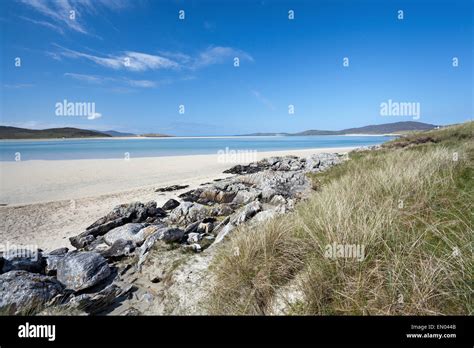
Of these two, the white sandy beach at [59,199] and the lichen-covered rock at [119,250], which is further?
the white sandy beach at [59,199]

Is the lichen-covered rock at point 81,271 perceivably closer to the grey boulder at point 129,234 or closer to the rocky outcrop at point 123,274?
the rocky outcrop at point 123,274

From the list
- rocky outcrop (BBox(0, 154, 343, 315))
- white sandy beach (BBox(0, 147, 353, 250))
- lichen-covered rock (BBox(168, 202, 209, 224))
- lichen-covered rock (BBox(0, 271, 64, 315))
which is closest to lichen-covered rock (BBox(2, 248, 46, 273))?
rocky outcrop (BBox(0, 154, 343, 315))

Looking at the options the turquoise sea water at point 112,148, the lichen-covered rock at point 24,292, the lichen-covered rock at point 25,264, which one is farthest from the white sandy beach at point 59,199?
the turquoise sea water at point 112,148

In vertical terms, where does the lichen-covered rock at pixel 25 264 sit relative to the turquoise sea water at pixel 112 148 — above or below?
below

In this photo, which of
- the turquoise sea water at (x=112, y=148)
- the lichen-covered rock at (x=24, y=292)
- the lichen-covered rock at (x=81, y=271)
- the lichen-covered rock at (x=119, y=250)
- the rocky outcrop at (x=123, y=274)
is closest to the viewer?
the lichen-covered rock at (x=24, y=292)

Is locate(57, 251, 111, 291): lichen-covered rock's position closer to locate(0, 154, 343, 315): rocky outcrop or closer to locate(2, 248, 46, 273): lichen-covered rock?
locate(0, 154, 343, 315): rocky outcrop

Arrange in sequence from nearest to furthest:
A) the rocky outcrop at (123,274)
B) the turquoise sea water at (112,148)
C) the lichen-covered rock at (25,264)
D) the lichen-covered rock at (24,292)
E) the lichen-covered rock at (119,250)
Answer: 1. the lichen-covered rock at (24,292)
2. the rocky outcrop at (123,274)
3. the lichen-covered rock at (25,264)
4. the lichen-covered rock at (119,250)
5. the turquoise sea water at (112,148)

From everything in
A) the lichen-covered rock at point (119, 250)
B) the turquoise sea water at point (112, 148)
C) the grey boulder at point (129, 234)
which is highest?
the turquoise sea water at point (112, 148)

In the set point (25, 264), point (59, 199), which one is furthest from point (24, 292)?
point (59, 199)

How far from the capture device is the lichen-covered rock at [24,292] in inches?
119

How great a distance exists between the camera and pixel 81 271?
13.5 feet

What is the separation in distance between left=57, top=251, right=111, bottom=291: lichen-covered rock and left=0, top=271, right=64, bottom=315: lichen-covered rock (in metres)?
0.27

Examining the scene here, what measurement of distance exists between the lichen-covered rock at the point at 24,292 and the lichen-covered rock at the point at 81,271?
268mm
